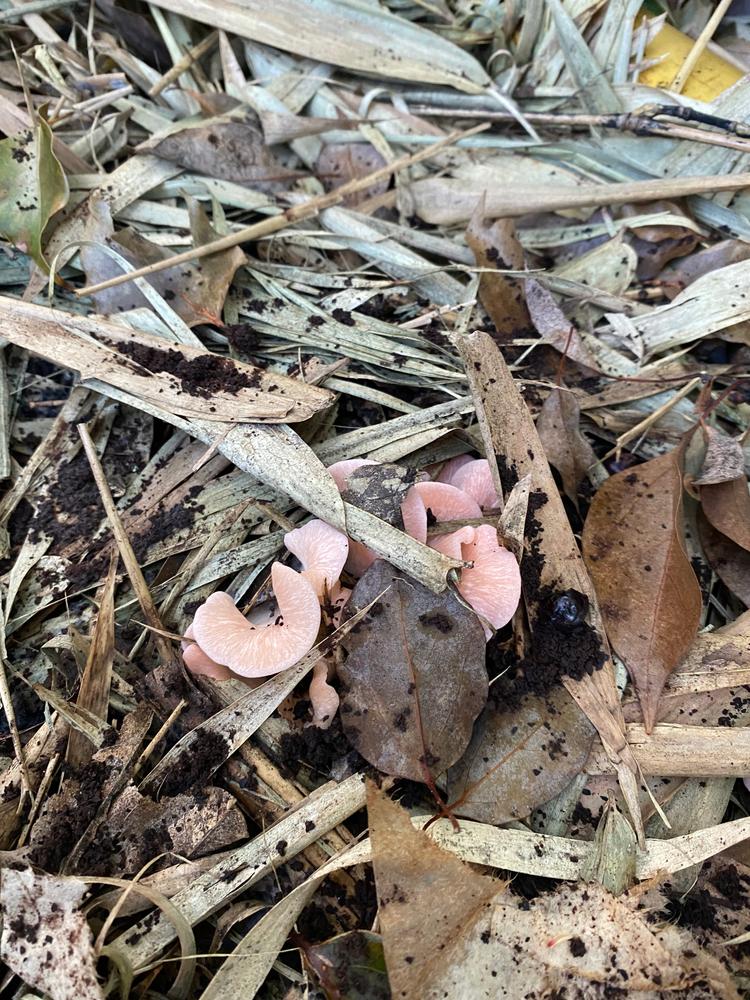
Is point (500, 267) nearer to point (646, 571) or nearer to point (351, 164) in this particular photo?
point (351, 164)

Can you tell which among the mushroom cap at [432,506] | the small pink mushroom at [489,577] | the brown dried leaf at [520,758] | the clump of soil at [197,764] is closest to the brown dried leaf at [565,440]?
the mushroom cap at [432,506]

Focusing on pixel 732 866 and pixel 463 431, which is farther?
pixel 463 431

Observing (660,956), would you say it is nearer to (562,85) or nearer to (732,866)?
(732,866)

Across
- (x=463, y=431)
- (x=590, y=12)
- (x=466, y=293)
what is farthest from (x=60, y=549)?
(x=590, y=12)

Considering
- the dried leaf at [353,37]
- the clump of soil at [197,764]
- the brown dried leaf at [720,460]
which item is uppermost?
the dried leaf at [353,37]

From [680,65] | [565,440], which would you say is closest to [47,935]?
[565,440]

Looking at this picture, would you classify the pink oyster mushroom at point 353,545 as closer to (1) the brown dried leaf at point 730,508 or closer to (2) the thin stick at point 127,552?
(2) the thin stick at point 127,552
